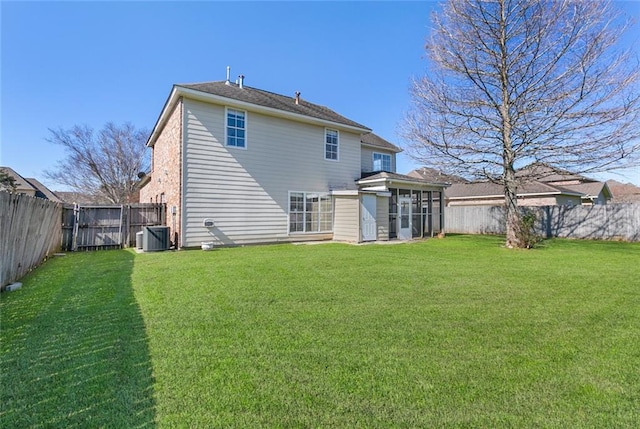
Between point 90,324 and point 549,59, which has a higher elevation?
A: point 549,59

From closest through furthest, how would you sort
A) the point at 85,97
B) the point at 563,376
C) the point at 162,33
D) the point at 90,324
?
the point at 563,376 → the point at 90,324 → the point at 162,33 → the point at 85,97

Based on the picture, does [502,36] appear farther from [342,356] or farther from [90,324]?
[90,324]

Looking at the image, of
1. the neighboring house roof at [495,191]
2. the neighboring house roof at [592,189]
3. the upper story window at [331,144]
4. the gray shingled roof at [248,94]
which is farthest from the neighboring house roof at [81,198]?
the neighboring house roof at [592,189]

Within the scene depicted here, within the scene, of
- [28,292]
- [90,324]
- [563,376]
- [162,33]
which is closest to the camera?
[563,376]

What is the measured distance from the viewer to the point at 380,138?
18.9 metres

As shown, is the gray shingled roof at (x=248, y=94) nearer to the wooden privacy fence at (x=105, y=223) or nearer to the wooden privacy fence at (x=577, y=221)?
the wooden privacy fence at (x=105, y=223)

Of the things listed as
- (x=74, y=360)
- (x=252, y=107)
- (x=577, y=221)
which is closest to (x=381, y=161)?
(x=252, y=107)

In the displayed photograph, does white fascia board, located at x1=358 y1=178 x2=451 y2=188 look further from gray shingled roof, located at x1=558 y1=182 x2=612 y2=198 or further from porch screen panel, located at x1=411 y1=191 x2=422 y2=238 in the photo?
gray shingled roof, located at x1=558 y1=182 x2=612 y2=198

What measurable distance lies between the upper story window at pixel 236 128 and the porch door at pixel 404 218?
755 cm

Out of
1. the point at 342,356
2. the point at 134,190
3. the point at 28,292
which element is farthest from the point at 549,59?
the point at 134,190

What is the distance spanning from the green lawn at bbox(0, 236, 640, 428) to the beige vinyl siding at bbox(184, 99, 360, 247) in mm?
5151

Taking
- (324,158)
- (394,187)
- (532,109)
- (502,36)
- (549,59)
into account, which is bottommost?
(394,187)

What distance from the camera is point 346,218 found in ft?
43.7

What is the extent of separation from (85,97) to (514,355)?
2373cm
